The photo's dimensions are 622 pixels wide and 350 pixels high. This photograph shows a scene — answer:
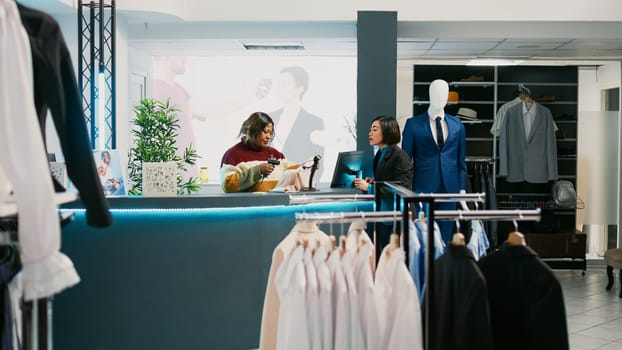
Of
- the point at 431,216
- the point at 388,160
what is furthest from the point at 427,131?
the point at 431,216

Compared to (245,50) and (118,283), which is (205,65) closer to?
(245,50)

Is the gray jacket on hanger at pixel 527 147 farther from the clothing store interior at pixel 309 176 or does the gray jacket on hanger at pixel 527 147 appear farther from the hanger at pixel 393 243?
the hanger at pixel 393 243

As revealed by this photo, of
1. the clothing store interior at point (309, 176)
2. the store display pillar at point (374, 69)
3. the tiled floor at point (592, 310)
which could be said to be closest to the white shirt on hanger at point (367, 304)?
the clothing store interior at point (309, 176)

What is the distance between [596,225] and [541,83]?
6.79 ft

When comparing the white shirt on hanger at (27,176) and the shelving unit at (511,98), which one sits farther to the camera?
the shelving unit at (511,98)

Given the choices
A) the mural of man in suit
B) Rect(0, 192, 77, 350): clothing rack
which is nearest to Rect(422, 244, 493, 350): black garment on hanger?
Rect(0, 192, 77, 350): clothing rack

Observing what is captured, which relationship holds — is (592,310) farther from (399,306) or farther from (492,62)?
(399,306)

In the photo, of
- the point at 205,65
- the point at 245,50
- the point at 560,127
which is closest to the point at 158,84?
the point at 205,65

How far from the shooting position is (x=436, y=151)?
6.09m

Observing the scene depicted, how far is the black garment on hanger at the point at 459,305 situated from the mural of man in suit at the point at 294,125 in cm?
810

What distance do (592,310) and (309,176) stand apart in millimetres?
3193

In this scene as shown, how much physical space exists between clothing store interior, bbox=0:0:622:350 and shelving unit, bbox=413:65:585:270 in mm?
30

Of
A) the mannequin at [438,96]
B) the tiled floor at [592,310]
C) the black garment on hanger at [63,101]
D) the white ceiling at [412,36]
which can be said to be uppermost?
the white ceiling at [412,36]

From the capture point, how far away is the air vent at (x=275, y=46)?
9.02 m
